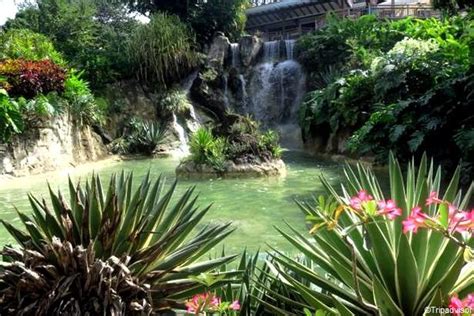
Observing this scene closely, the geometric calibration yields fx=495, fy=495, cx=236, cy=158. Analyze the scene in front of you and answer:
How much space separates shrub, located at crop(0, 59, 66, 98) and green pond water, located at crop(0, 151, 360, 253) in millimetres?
2307

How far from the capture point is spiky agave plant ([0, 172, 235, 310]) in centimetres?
225

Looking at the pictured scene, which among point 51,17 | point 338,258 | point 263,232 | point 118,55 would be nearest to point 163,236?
point 338,258

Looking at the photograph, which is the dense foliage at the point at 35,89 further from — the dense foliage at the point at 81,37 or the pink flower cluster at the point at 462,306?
the pink flower cluster at the point at 462,306

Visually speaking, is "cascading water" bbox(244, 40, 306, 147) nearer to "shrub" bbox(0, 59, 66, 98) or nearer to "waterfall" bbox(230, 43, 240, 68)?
"waterfall" bbox(230, 43, 240, 68)

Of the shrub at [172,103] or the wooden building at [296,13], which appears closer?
the shrub at [172,103]

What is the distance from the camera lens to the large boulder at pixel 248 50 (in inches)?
743

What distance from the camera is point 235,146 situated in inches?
417

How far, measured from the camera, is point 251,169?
10.3 meters

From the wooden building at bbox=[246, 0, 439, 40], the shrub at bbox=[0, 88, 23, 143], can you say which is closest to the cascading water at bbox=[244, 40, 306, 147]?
the wooden building at bbox=[246, 0, 439, 40]

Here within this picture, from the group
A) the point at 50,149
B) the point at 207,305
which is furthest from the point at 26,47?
the point at 207,305

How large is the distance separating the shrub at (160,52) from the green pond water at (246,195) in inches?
205

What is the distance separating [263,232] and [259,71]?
13440mm

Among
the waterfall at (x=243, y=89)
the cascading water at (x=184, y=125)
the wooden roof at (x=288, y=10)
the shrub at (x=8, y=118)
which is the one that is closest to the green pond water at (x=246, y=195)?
the shrub at (x=8, y=118)

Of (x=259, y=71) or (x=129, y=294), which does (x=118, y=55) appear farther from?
(x=129, y=294)
